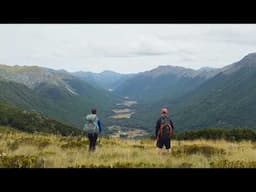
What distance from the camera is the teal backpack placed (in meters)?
14.9

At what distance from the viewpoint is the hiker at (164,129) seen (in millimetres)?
14656

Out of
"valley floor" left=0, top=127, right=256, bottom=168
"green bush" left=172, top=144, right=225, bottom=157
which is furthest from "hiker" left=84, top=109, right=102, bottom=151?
"green bush" left=172, top=144, right=225, bottom=157

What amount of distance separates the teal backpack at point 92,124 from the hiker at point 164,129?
6.65 feet

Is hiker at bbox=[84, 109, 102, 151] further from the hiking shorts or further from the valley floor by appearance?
the hiking shorts

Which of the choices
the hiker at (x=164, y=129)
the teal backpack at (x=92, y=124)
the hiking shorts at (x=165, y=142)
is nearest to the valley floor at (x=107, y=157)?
the hiking shorts at (x=165, y=142)

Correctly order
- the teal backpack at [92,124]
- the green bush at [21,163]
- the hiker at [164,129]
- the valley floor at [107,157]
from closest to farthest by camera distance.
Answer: the green bush at [21,163], the valley floor at [107,157], the hiker at [164,129], the teal backpack at [92,124]

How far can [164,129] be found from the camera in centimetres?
1479

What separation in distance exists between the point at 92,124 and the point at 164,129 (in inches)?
94.4

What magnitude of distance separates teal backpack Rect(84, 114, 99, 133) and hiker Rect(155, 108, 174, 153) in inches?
79.8

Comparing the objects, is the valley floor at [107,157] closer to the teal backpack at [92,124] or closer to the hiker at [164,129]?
the hiker at [164,129]
